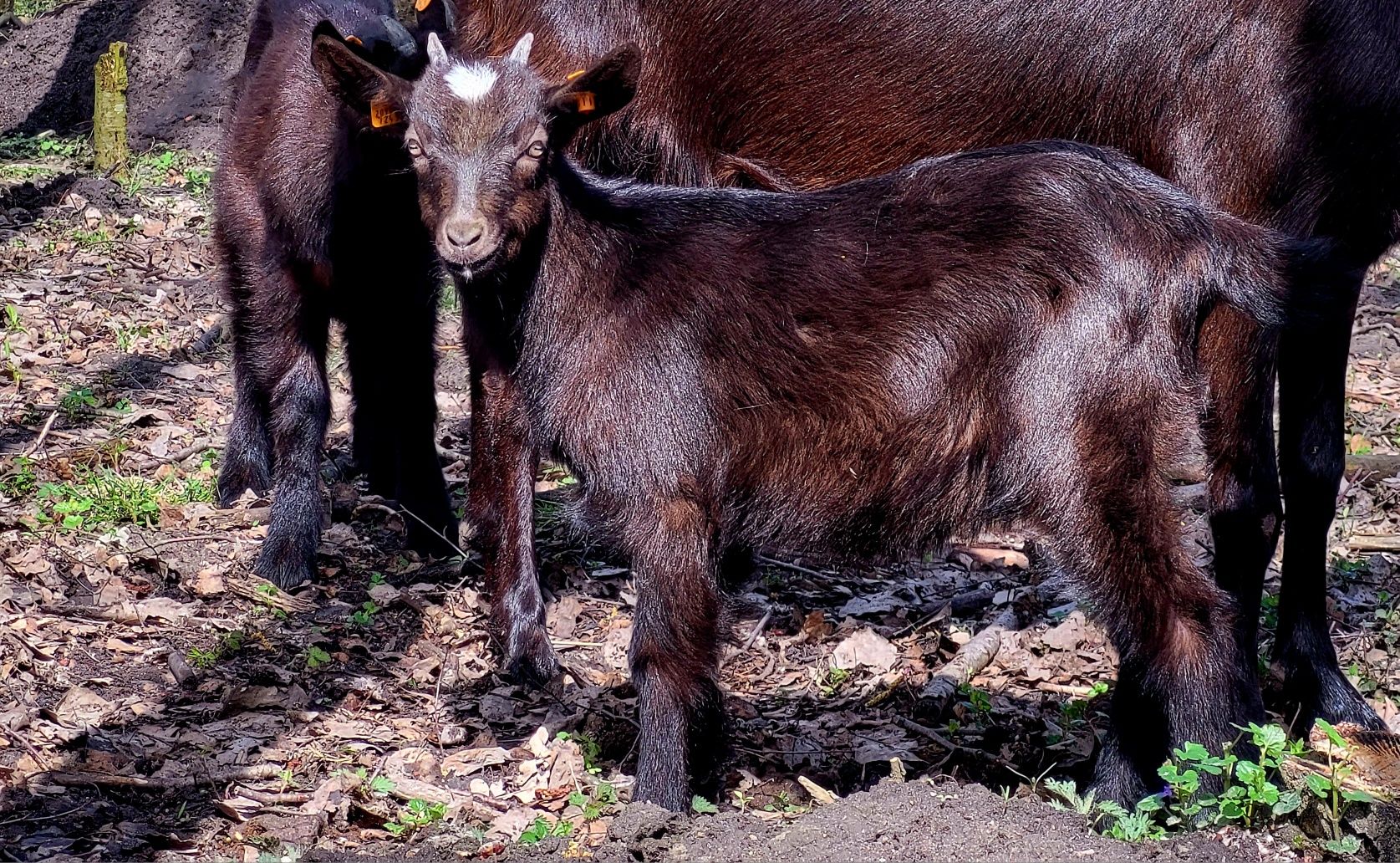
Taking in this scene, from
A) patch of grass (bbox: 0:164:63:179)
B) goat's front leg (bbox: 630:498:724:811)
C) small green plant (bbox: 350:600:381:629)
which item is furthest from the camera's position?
patch of grass (bbox: 0:164:63:179)

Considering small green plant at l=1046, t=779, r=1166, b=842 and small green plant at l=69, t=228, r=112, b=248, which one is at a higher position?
small green plant at l=69, t=228, r=112, b=248

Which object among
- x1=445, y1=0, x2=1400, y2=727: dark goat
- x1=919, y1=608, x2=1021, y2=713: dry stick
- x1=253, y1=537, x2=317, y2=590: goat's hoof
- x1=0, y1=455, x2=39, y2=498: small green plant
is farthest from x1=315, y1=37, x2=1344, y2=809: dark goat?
x1=0, y1=455, x2=39, y2=498: small green plant

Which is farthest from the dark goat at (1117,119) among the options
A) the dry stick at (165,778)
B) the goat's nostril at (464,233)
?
the dry stick at (165,778)

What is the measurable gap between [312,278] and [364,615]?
5.07 feet

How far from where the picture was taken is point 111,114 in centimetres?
1114

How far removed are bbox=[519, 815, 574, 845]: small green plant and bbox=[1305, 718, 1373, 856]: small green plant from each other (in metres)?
1.99

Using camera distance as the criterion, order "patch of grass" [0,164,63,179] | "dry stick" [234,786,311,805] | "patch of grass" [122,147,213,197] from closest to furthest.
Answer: "dry stick" [234,786,311,805] < "patch of grass" [0,164,63,179] < "patch of grass" [122,147,213,197]

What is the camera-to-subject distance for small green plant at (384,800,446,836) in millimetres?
4312

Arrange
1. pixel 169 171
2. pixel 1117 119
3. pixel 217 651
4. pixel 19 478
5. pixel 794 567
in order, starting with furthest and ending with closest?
1. pixel 169 171
2. pixel 794 567
3. pixel 19 478
4. pixel 217 651
5. pixel 1117 119

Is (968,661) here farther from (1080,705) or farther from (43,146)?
(43,146)

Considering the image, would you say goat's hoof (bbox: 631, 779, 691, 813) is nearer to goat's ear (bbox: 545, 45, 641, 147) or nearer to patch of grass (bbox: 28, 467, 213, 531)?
goat's ear (bbox: 545, 45, 641, 147)

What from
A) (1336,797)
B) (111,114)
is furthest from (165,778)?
(111,114)

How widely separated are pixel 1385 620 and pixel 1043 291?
9.14ft

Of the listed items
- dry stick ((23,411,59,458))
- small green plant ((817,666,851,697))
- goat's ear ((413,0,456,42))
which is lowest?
small green plant ((817,666,851,697))
